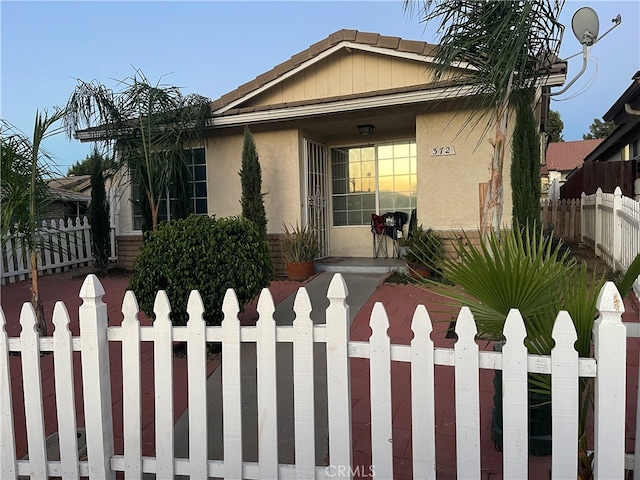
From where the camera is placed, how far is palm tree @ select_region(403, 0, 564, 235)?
174 inches

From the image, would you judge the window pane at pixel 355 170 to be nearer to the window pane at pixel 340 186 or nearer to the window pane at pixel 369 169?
the window pane at pixel 369 169

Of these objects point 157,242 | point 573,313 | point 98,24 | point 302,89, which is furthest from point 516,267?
point 98,24

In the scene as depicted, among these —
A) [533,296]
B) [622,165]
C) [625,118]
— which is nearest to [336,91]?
[533,296]

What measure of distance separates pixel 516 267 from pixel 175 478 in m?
2.06

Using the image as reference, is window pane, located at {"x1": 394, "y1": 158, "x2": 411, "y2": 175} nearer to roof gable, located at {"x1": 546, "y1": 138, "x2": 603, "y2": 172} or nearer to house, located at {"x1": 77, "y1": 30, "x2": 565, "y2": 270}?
house, located at {"x1": 77, "y1": 30, "x2": 565, "y2": 270}

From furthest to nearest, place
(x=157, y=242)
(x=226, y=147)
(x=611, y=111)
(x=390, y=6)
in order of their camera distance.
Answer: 1. (x=611, y=111)
2. (x=226, y=147)
3. (x=390, y=6)
4. (x=157, y=242)

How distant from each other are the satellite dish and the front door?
4.84m

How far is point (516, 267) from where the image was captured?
6.61ft

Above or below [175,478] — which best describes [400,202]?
above

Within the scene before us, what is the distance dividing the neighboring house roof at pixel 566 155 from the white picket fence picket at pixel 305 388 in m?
37.1

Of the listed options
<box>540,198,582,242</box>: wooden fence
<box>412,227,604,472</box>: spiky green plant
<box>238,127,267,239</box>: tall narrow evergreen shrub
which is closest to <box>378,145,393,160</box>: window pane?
<box>238,127,267,239</box>: tall narrow evergreen shrub

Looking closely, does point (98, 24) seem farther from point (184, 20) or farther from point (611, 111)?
point (611, 111)

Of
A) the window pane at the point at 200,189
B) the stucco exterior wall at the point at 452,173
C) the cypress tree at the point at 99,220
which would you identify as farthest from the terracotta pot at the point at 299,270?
the cypress tree at the point at 99,220

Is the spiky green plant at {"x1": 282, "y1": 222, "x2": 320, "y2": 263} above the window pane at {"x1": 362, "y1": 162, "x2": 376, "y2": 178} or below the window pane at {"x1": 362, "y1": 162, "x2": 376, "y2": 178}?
below
